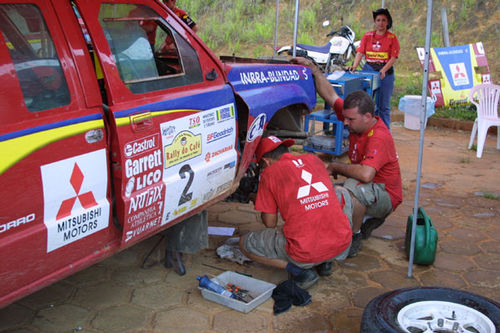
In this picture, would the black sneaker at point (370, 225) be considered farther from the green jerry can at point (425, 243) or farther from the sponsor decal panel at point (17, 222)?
the sponsor decal panel at point (17, 222)

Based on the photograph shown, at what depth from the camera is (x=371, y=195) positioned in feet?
13.6

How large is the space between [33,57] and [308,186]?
1.85 meters

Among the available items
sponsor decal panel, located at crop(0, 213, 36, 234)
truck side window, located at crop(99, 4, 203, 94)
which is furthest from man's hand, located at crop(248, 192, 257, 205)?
sponsor decal panel, located at crop(0, 213, 36, 234)

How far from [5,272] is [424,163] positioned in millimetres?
5858

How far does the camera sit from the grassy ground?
13305 millimetres

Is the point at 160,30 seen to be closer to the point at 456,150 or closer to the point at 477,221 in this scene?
the point at 477,221

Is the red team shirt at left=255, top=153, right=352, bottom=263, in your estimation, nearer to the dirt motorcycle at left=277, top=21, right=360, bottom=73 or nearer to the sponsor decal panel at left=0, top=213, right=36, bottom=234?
the sponsor decal panel at left=0, top=213, right=36, bottom=234

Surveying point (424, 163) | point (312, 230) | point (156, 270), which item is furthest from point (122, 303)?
point (424, 163)

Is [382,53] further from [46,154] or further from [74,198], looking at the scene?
[46,154]

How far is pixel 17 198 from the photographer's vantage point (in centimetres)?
232

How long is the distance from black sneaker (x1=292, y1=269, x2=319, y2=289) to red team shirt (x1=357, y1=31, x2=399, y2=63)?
5030 mm

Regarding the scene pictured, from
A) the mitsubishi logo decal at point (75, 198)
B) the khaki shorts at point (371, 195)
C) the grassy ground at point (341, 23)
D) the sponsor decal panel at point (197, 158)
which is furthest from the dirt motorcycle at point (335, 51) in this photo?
the mitsubishi logo decal at point (75, 198)

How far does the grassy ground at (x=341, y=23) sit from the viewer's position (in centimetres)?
1330

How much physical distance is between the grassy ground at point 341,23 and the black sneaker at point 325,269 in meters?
7.68
